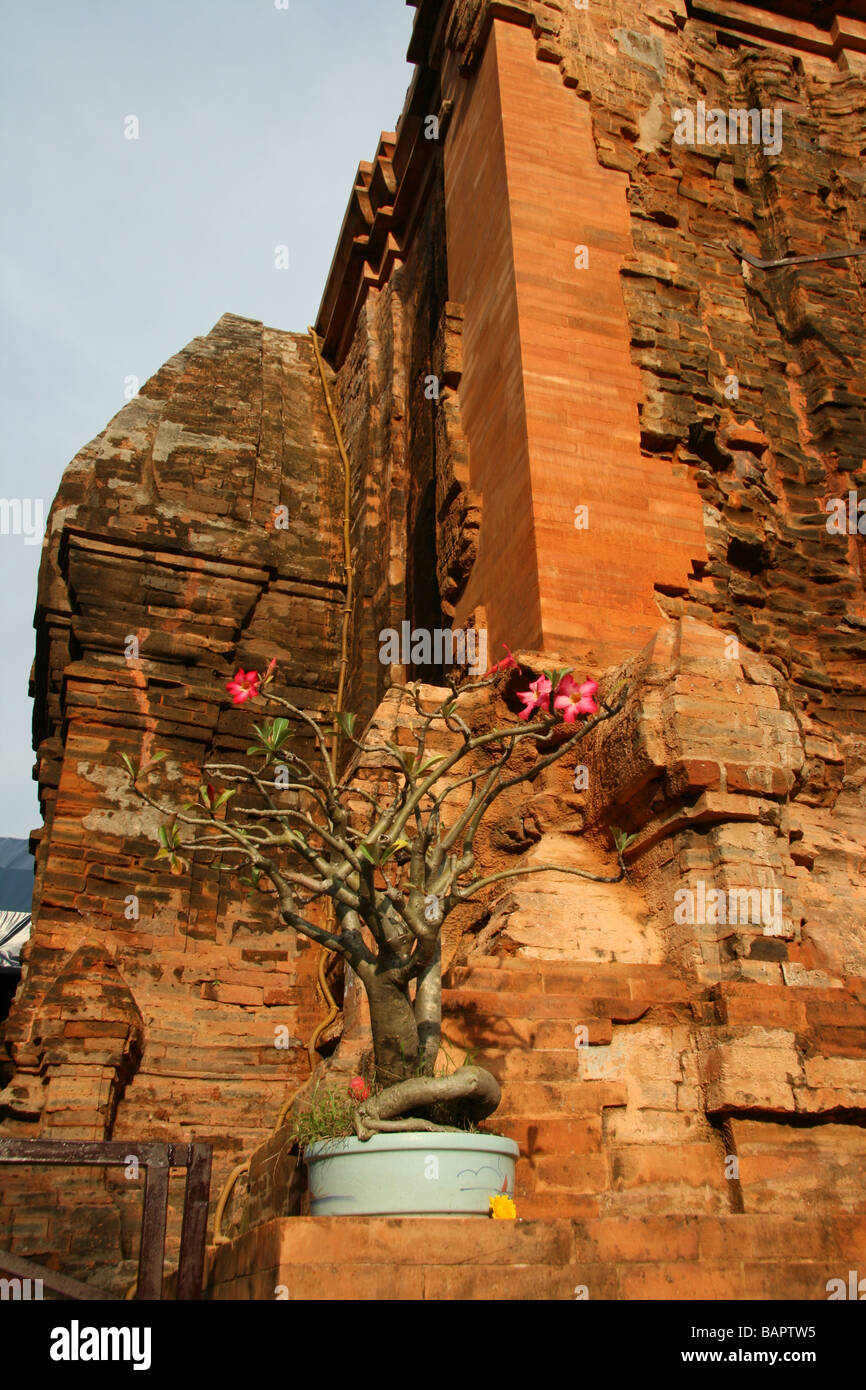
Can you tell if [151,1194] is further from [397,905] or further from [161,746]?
[161,746]

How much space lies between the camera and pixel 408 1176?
11.0 ft

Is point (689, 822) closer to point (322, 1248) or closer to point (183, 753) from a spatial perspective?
point (322, 1248)

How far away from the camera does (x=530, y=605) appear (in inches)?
261

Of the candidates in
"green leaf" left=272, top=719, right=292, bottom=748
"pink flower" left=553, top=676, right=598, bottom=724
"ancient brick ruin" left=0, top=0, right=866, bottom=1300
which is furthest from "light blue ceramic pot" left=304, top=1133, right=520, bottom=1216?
"pink flower" left=553, top=676, right=598, bottom=724

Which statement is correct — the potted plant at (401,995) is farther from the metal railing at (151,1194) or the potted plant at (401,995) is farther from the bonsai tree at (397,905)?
the metal railing at (151,1194)

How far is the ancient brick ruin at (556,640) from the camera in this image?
163 inches

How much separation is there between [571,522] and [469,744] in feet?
9.59

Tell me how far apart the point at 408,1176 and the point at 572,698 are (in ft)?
5.89

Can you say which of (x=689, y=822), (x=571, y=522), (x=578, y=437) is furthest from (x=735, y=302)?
(x=689, y=822)

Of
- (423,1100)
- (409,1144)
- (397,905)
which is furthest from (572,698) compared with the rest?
(409,1144)

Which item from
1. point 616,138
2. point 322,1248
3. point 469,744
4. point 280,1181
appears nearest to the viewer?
point 322,1248

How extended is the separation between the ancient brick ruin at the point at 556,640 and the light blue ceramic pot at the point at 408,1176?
18cm

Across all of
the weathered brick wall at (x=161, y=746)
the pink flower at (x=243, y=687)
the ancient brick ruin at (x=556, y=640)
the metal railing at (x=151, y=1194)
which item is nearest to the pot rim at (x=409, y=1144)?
the ancient brick ruin at (x=556, y=640)

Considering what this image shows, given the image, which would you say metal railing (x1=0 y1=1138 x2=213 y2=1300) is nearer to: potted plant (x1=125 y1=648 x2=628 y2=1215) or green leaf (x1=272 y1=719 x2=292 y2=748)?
potted plant (x1=125 y1=648 x2=628 y2=1215)
